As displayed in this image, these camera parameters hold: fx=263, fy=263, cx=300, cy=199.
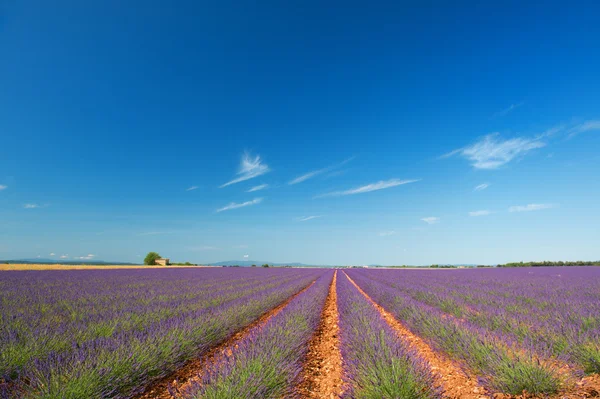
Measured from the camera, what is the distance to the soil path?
3.50m

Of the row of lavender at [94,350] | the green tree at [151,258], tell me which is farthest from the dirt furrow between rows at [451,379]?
the green tree at [151,258]

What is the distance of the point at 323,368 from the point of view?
14.6 feet

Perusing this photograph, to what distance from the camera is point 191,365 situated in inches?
170

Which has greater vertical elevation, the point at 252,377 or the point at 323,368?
the point at 252,377

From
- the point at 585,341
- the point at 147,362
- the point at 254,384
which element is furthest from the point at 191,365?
the point at 585,341

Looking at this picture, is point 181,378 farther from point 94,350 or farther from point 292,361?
point 292,361

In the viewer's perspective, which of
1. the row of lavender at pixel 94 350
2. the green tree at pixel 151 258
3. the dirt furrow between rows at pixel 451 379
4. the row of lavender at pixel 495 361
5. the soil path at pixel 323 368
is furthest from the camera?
the green tree at pixel 151 258

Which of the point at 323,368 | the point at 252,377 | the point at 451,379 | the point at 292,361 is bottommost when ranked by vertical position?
the point at 323,368

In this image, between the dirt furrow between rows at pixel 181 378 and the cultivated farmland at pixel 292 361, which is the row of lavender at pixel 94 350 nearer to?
the cultivated farmland at pixel 292 361

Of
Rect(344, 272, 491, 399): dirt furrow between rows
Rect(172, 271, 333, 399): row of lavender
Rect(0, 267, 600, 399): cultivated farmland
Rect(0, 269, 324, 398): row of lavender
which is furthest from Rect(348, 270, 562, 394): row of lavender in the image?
Rect(0, 269, 324, 398): row of lavender

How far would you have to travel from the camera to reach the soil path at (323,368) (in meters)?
3.50

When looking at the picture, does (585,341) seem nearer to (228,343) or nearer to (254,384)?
(254,384)

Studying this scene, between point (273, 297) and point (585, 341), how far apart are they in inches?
354

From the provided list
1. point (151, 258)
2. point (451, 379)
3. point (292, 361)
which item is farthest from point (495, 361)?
point (151, 258)
